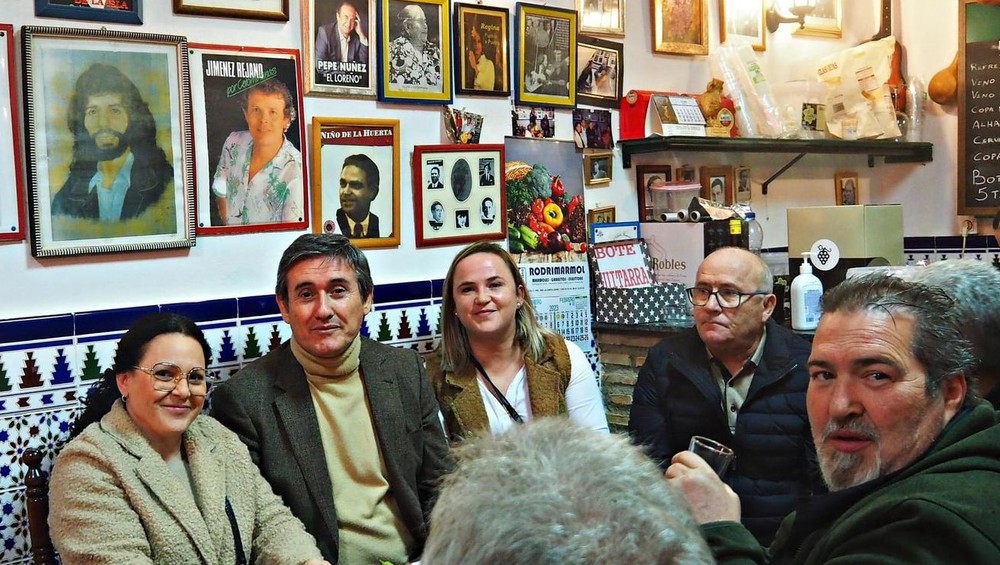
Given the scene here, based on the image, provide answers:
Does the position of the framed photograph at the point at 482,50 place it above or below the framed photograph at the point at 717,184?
above

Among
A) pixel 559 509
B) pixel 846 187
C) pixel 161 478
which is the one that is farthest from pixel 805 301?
pixel 559 509

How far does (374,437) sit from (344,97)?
118cm

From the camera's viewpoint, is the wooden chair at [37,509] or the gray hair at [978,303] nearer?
the gray hair at [978,303]

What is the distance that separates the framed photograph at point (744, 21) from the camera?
4416 millimetres

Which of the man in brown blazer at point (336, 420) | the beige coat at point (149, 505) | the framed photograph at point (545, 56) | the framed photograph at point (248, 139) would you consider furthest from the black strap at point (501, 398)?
the framed photograph at point (545, 56)

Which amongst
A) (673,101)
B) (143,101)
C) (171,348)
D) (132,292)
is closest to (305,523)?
(171,348)

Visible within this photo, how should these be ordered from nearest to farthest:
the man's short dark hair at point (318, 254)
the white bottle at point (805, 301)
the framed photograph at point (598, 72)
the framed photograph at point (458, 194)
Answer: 1. the man's short dark hair at point (318, 254)
2. the framed photograph at point (458, 194)
3. the white bottle at point (805, 301)
4. the framed photograph at point (598, 72)

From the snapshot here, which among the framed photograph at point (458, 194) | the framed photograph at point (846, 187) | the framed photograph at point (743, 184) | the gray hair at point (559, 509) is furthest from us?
the framed photograph at point (846, 187)

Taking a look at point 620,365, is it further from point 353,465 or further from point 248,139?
point 248,139

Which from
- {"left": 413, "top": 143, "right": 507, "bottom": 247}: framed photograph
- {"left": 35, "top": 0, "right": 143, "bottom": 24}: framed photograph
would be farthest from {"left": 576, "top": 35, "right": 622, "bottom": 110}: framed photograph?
{"left": 35, "top": 0, "right": 143, "bottom": 24}: framed photograph

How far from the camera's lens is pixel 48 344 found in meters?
2.58

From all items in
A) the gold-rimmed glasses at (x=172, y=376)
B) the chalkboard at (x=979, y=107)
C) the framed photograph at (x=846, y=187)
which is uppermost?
the chalkboard at (x=979, y=107)

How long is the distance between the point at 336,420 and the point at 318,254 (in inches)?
19.4

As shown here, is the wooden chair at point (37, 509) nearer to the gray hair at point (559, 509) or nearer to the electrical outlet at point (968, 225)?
the gray hair at point (559, 509)
